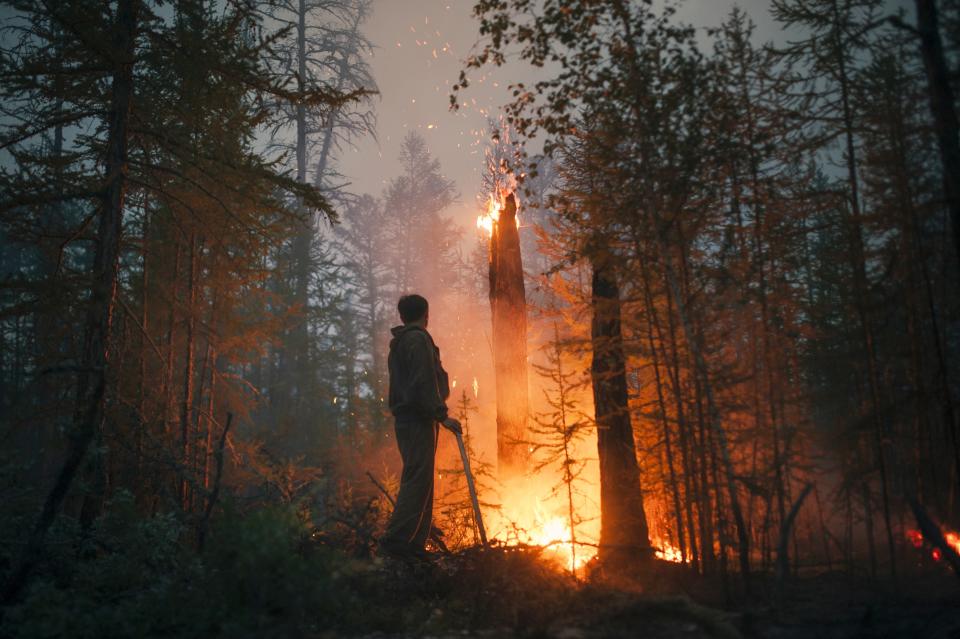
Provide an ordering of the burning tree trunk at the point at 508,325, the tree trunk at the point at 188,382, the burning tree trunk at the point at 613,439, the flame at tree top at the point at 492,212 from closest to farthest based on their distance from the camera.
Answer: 1. the burning tree trunk at the point at 613,439
2. the tree trunk at the point at 188,382
3. the burning tree trunk at the point at 508,325
4. the flame at tree top at the point at 492,212

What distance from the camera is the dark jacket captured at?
19.2 ft

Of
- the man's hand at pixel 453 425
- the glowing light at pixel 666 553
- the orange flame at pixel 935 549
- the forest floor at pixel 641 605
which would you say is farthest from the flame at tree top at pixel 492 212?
the orange flame at pixel 935 549

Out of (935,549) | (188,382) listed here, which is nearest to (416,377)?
(188,382)

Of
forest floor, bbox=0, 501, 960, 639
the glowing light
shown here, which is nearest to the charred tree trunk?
forest floor, bbox=0, 501, 960, 639

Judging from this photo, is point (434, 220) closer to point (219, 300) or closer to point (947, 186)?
point (219, 300)

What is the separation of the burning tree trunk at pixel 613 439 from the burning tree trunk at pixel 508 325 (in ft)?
8.33

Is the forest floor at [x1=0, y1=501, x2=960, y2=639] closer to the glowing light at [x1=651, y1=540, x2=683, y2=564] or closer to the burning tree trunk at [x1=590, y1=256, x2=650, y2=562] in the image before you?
the glowing light at [x1=651, y1=540, x2=683, y2=564]

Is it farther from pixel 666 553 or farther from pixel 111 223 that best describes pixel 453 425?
pixel 111 223

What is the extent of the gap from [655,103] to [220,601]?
576 centimetres

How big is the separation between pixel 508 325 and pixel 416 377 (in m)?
3.98

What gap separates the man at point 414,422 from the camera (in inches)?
222

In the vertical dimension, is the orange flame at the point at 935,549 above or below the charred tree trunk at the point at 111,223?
below

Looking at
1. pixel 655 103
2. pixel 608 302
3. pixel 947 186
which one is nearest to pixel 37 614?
pixel 608 302

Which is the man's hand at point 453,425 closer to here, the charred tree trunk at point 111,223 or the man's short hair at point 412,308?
the man's short hair at point 412,308
